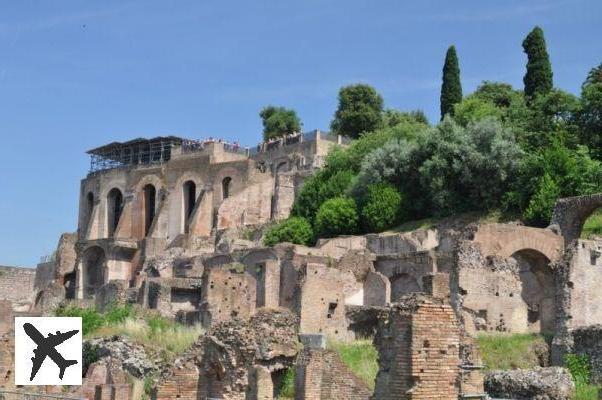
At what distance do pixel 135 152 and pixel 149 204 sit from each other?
476 cm

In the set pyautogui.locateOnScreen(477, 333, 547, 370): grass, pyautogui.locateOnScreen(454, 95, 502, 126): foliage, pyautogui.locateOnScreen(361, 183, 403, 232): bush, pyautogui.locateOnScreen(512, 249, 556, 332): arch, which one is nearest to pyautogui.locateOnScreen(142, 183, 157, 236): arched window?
pyautogui.locateOnScreen(361, 183, 403, 232): bush

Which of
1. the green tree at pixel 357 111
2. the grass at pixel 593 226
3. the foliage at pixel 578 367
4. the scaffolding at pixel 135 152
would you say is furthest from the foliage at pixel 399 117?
the foliage at pixel 578 367

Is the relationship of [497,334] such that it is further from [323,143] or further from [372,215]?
[323,143]

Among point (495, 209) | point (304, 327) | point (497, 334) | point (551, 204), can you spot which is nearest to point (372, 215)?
point (495, 209)

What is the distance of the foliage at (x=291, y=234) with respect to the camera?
47.2 metres

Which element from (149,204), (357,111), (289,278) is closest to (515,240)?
(289,278)

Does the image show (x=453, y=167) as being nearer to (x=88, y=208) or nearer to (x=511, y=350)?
(x=511, y=350)

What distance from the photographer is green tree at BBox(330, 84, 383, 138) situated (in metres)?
67.6

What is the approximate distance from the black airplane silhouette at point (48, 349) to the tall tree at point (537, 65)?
39.7 metres

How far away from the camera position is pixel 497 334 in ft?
88.5

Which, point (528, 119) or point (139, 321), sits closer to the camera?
point (139, 321)

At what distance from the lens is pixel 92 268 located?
59938 millimetres

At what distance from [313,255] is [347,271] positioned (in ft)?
10.2

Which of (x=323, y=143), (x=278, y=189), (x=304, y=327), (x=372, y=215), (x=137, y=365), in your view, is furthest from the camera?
(x=323, y=143)
